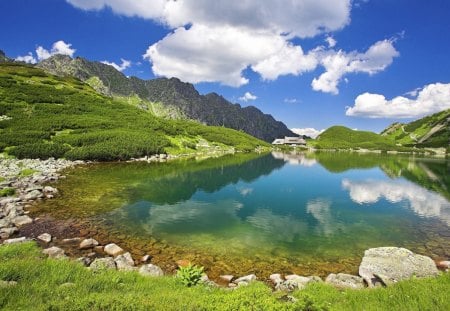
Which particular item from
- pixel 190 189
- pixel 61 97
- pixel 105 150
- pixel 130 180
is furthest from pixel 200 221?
pixel 61 97

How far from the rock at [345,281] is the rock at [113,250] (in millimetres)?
13627

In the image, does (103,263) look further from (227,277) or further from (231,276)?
(231,276)

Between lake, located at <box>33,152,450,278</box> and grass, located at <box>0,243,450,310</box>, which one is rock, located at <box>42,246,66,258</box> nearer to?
lake, located at <box>33,152,450,278</box>

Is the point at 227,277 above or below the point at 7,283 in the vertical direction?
below

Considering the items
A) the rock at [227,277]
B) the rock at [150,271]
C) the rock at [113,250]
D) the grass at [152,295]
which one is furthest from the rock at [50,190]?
the rock at [227,277]

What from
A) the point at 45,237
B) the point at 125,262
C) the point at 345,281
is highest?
the point at 45,237

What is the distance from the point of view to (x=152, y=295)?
427 inches

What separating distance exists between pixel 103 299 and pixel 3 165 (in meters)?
50.7

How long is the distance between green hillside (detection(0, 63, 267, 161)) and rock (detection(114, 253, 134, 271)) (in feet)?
172

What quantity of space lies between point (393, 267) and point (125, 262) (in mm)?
15342

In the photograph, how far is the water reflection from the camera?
35.5m

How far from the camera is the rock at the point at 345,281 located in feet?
50.3

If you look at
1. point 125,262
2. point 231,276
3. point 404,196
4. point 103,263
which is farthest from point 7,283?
point 404,196

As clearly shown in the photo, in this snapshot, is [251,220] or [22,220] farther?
[251,220]
